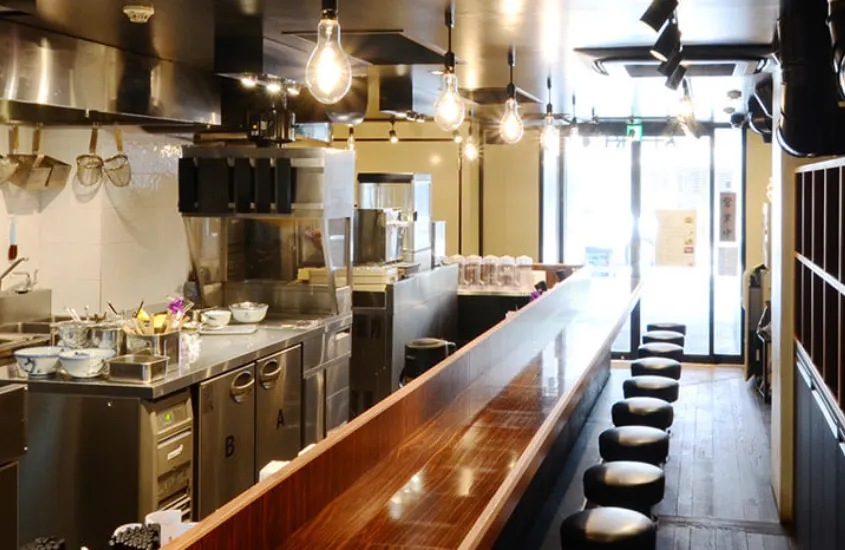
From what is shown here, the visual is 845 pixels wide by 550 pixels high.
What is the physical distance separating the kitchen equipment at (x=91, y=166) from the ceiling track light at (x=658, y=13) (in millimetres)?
4089

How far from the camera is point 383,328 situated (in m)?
7.84

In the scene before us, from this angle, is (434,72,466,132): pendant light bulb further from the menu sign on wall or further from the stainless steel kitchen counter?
the menu sign on wall

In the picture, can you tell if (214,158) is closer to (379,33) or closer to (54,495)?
(379,33)

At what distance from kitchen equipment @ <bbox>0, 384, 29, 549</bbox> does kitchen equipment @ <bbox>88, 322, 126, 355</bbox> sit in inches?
36.6

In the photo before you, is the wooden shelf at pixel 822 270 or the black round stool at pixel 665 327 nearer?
the wooden shelf at pixel 822 270

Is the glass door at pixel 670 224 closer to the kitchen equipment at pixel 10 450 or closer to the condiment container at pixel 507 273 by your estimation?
the condiment container at pixel 507 273

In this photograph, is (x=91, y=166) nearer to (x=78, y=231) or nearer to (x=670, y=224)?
(x=78, y=231)

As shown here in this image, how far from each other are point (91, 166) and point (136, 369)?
2399 mm

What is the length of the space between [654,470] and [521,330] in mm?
1717

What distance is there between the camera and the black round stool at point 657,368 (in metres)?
6.94

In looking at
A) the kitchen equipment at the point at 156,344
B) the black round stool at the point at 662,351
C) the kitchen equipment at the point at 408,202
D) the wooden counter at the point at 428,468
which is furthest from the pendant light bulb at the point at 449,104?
the kitchen equipment at the point at 408,202

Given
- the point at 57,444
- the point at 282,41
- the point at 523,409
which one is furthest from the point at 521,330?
the point at 57,444

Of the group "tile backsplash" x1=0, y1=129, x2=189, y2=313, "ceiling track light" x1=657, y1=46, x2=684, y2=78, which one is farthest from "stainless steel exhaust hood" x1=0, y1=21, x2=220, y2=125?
"ceiling track light" x1=657, y1=46, x2=684, y2=78

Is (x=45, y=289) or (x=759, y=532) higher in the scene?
(x=45, y=289)
